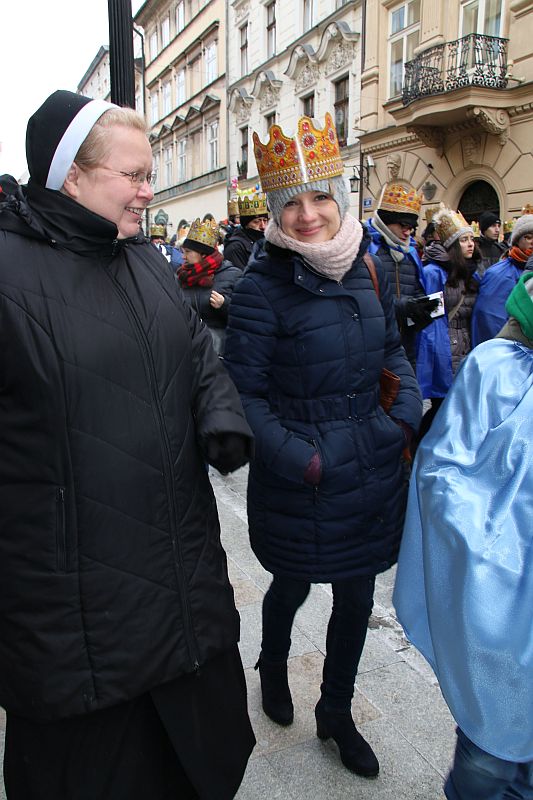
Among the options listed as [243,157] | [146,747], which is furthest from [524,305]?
[243,157]

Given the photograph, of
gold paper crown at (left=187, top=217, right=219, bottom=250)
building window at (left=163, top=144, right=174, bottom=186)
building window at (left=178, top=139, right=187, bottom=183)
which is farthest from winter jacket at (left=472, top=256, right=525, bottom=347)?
building window at (left=163, top=144, right=174, bottom=186)

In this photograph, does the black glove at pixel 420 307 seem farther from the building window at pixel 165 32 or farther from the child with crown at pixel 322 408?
the building window at pixel 165 32

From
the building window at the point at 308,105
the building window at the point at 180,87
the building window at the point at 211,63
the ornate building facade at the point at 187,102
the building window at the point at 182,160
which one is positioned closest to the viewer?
the building window at the point at 308,105

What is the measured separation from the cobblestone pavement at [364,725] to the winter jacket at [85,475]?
2.65ft

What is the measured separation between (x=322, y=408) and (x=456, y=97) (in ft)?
42.2

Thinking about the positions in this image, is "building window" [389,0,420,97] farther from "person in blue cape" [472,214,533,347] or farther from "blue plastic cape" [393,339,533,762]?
"blue plastic cape" [393,339,533,762]

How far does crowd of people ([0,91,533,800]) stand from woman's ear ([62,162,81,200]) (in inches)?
0.5

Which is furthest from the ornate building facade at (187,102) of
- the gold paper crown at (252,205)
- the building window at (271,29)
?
the gold paper crown at (252,205)

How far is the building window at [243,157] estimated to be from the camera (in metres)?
23.3

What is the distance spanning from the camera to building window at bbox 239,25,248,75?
23.1m

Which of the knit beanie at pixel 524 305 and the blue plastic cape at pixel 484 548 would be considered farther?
the knit beanie at pixel 524 305

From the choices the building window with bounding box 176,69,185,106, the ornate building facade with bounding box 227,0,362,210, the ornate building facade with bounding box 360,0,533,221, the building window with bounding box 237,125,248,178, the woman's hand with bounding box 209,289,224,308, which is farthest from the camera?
the building window with bounding box 176,69,185,106

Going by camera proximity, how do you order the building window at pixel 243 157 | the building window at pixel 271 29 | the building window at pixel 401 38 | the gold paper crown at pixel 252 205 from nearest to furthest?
the gold paper crown at pixel 252 205 → the building window at pixel 401 38 → the building window at pixel 271 29 → the building window at pixel 243 157

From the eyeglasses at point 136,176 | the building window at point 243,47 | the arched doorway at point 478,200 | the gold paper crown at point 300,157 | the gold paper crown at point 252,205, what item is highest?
the building window at point 243,47
